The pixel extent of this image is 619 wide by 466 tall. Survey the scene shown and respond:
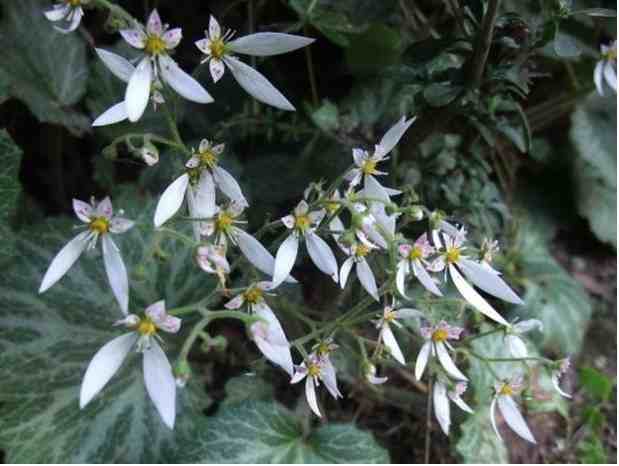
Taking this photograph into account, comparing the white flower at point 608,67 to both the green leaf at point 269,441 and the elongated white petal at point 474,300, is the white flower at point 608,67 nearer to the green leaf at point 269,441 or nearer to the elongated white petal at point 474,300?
the elongated white petal at point 474,300

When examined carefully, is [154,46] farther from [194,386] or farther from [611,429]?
[611,429]

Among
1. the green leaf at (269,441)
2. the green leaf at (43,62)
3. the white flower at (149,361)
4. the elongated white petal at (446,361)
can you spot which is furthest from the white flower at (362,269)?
the green leaf at (43,62)

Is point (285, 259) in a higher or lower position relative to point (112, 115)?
lower

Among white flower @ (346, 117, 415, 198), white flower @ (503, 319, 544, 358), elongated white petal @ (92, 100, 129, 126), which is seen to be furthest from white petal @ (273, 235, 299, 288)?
white flower @ (503, 319, 544, 358)

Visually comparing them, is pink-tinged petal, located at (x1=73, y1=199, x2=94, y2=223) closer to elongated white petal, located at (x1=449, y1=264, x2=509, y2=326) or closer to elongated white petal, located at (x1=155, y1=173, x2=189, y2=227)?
elongated white petal, located at (x1=155, y1=173, x2=189, y2=227)

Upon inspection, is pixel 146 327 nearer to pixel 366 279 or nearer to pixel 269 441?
pixel 366 279

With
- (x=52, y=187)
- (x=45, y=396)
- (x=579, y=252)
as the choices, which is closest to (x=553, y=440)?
(x=579, y=252)

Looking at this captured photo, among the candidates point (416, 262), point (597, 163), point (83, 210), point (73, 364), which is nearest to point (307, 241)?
point (416, 262)
